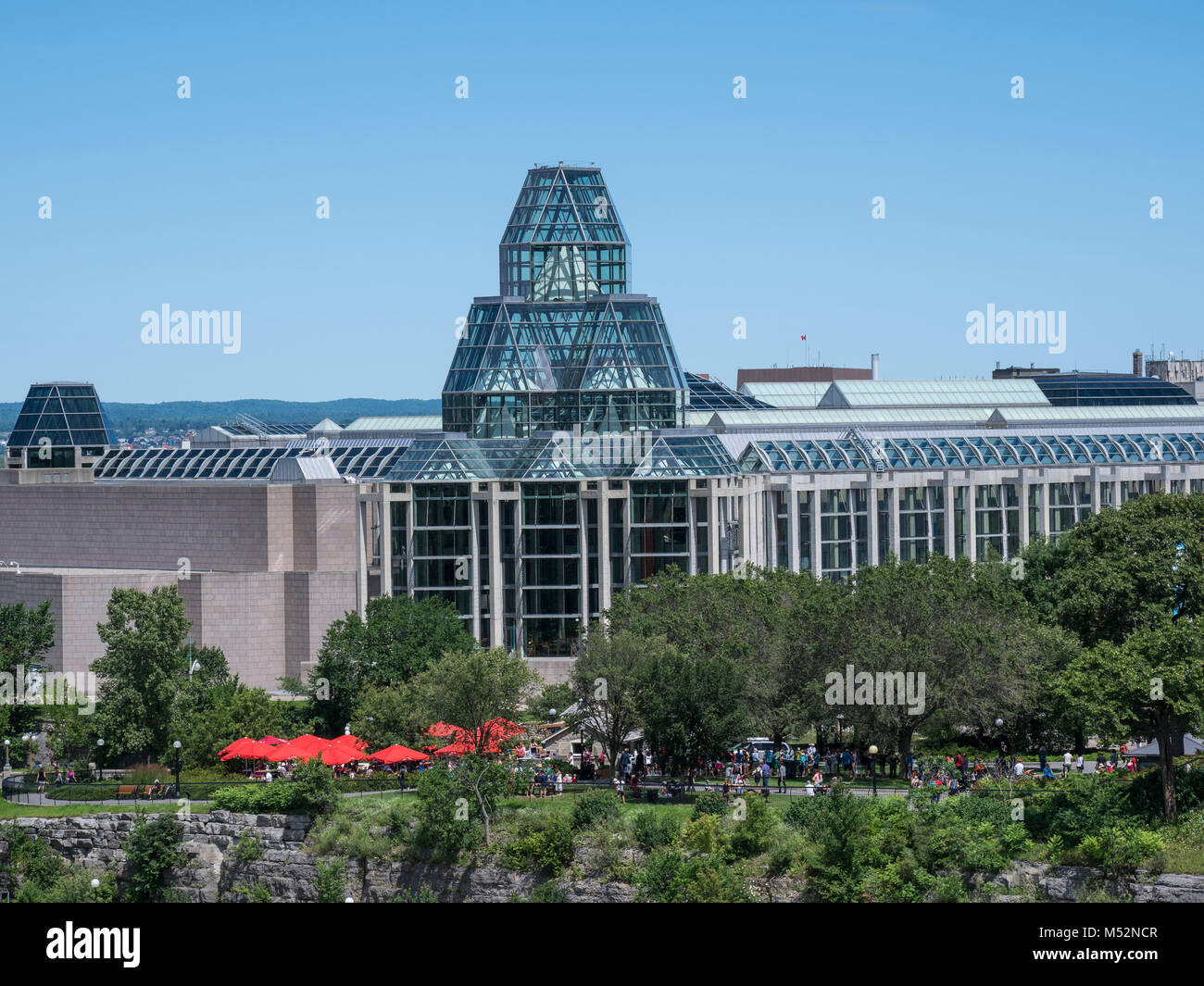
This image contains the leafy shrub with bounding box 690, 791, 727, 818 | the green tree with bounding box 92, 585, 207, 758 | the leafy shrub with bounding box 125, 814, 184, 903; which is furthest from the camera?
the green tree with bounding box 92, 585, 207, 758

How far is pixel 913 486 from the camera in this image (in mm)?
124562

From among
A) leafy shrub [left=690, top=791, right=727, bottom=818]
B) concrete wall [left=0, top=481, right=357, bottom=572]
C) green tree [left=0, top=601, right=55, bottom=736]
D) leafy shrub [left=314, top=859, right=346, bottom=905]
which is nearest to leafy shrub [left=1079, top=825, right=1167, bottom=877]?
leafy shrub [left=690, top=791, right=727, bottom=818]

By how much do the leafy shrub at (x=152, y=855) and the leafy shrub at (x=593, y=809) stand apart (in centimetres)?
1522

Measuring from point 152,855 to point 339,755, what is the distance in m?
7.85

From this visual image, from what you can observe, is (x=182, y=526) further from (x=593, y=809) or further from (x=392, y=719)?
(x=593, y=809)

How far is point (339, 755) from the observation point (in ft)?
257

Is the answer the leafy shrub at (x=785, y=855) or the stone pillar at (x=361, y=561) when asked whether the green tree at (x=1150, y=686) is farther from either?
the stone pillar at (x=361, y=561)

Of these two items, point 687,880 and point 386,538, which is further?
point 386,538

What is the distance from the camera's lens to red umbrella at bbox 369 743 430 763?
76688mm

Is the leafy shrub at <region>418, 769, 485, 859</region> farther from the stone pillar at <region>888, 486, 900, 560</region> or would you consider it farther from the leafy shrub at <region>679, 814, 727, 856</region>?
the stone pillar at <region>888, 486, 900, 560</region>

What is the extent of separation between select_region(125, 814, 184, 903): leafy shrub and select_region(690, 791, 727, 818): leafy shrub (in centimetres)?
1939

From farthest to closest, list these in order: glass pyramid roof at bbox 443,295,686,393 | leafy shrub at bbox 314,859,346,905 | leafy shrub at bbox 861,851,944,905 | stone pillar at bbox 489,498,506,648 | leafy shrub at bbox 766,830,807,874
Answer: glass pyramid roof at bbox 443,295,686,393, stone pillar at bbox 489,498,506,648, leafy shrub at bbox 314,859,346,905, leafy shrub at bbox 766,830,807,874, leafy shrub at bbox 861,851,944,905

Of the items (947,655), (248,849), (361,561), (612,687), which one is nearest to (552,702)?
(612,687)
